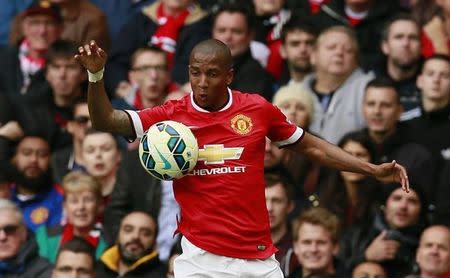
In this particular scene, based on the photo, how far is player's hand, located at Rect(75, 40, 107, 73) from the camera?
966 centimetres

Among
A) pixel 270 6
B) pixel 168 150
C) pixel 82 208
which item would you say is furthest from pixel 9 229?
pixel 168 150

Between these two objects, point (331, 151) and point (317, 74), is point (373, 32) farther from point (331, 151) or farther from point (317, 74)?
point (331, 151)

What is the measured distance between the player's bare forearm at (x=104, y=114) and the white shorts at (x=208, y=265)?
2.93 ft

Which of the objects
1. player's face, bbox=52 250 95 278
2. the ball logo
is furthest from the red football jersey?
the ball logo

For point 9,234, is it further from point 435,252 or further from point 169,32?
point 435,252

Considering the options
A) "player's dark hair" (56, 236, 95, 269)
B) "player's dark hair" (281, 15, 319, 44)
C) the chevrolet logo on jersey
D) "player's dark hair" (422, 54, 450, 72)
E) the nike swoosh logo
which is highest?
"player's dark hair" (281, 15, 319, 44)

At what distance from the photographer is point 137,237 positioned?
1359cm

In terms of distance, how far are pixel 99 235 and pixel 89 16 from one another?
3306 mm

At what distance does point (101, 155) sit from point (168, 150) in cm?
491

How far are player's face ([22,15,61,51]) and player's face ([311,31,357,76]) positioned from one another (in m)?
3.19

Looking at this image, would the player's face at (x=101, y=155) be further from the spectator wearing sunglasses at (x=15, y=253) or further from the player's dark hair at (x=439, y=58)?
the player's dark hair at (x=439, y=58)

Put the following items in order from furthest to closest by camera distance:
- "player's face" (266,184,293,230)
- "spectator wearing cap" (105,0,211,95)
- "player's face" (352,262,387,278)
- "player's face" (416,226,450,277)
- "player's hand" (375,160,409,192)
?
"spectator wearing cap" (105,0,211,95) → "player's face" (266,184,293,230) → "player's face" (352,262,387,278) → "player's face" (416,226,450,277) → "player's hand" (375,160,409,192)

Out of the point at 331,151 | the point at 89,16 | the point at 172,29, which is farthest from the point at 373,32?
the point at 331,151

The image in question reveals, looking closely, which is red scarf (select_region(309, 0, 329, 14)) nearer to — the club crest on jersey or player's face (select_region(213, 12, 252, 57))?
player's face (select_region(213, 12, 252, 57))
